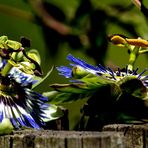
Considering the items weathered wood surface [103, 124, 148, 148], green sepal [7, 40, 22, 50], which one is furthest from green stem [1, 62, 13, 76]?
weathered wood surface [103, 124, 148, 148]

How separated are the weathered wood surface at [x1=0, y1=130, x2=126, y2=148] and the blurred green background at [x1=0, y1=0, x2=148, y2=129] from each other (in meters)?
0.72

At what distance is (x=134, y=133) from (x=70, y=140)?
13 cm

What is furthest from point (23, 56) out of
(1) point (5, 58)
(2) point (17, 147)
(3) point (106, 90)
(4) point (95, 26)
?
(4) point (95, 26)

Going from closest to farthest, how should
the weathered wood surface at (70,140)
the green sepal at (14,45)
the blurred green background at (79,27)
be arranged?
the weathered wood surface at (70,140) → the green sepal at (14,45) → the blurred green background at (79,27)

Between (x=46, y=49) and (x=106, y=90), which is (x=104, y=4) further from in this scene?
(x=106, y=90)

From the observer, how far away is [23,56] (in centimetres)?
137

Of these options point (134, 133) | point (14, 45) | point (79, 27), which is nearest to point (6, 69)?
point (14, 45)

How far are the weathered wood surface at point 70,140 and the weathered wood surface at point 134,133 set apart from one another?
0.21 feet

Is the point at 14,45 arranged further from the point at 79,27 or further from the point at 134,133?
the point at 79,27

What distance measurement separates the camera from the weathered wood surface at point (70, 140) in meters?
1.03

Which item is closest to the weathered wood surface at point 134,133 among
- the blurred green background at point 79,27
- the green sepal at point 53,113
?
the green sepal at point 53,113

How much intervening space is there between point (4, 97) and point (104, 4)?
Result: 552 mm

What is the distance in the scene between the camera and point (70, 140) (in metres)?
1.03

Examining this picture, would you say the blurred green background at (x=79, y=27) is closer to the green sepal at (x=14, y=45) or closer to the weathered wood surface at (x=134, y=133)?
the green sepal at (x=14, y=45)
